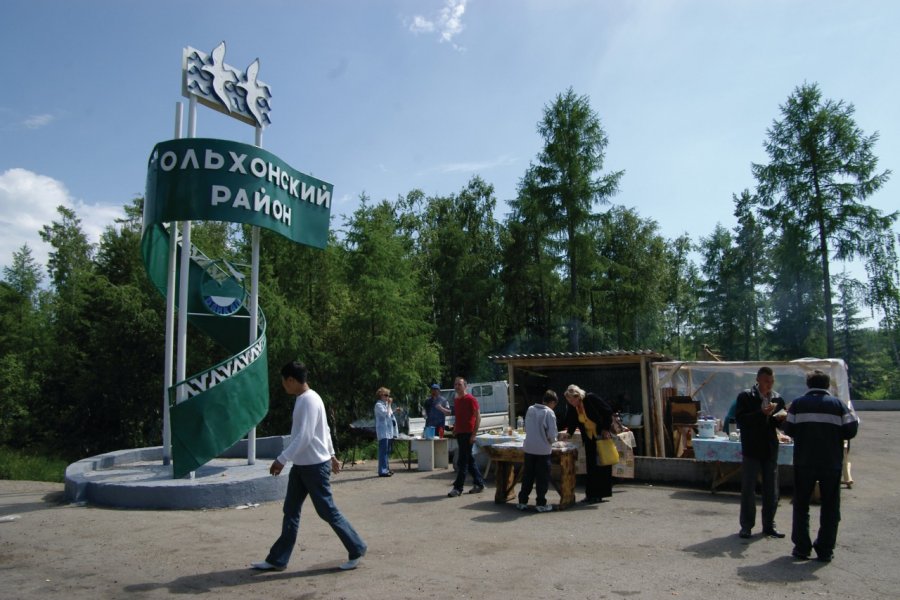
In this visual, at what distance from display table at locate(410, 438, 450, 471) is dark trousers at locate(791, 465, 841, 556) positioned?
818 cm

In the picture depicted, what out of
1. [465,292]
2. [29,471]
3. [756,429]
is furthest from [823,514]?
[465,292]

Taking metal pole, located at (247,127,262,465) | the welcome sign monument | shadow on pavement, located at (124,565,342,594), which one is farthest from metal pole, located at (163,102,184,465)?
shadow on pavement, located at (124,565,342,594)

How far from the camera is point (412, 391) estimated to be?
2284 cm

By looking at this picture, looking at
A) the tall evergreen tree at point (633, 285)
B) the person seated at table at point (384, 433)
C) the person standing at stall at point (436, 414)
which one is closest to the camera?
the person seated at table at point (384, 433)

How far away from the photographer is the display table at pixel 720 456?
31.9ft

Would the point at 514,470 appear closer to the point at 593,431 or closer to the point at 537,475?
the point at 537,475

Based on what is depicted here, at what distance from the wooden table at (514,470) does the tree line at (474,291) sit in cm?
1261

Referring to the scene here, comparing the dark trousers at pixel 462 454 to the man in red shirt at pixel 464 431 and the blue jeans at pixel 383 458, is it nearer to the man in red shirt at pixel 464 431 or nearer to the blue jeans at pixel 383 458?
the man in red shirt at pixel 464 431

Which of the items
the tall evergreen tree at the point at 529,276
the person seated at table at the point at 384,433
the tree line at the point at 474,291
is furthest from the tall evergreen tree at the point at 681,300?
the person seated at table at the point at 384,433

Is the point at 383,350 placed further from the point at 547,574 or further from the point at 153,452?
the point at 547,574

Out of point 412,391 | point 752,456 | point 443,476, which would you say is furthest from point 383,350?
point 752,456

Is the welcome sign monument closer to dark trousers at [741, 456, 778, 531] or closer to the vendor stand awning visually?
dark trousers at [741, 456, 778, 531]

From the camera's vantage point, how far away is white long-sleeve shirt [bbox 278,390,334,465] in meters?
5.34

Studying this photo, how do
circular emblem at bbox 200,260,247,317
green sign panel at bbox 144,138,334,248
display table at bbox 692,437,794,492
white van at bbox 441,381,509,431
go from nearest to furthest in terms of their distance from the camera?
green sign panel at bbox 144,138,334,248
display table at bbox 692,437,794,492
circular emblem at bbox 200,260,247,317
white van at bbox 441,381,509,431
